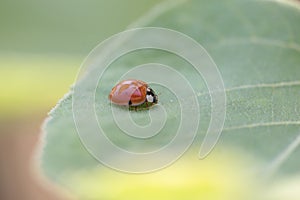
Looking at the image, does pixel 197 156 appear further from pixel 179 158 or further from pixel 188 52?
pixel 188 52

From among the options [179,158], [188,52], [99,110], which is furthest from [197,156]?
[188,52]

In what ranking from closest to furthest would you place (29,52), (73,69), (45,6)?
(73,69) < (29,52) < (45,6)

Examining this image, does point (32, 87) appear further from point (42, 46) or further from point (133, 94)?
point (133, 94)

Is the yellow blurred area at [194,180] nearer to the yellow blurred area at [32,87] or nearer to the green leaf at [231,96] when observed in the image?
the green leaf at [231,96]

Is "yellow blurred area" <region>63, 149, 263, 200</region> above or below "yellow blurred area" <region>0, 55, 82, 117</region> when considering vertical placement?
below

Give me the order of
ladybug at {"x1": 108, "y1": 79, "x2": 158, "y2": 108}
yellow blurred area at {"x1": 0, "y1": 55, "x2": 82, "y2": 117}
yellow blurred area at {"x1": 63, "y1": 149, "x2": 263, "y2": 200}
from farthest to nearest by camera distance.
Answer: yellow blurred area at {"x1": 0, "y1": 55, "x2": 82, "y2": 117}
ladybug at {"x1": 108, "y1": 79, "x2": 158, "y2": 108}
yellow blurred area at {"x1": 63, "y1": 149, "x2": 263, "y2": 200}

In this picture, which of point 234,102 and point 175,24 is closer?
point 234,102

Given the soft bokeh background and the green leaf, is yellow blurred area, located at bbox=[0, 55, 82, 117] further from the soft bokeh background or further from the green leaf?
the green leaf

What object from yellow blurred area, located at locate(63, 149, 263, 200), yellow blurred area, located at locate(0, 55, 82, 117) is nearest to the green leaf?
yellow blurred area, located at locate(63, 149, 263, 200)

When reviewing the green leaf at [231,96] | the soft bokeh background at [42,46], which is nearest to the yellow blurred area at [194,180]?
the green leaf at [231,96]
